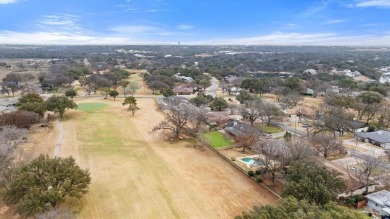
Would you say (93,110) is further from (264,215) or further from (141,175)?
(264,215)

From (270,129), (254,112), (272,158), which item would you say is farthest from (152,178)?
(270,129)

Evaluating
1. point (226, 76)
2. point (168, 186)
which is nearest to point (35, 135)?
point (168, 186)

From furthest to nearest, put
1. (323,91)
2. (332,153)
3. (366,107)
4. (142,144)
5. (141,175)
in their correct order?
(323,91), (366,107), (142,144), (332,153), (141,175)

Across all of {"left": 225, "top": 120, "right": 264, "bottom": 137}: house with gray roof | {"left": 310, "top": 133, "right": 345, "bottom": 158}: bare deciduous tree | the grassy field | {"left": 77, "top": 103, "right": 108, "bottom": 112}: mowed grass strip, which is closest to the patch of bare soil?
the grassy field

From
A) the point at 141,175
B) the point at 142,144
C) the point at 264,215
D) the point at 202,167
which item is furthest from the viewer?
the point at 142,144

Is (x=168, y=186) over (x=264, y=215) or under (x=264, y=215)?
under

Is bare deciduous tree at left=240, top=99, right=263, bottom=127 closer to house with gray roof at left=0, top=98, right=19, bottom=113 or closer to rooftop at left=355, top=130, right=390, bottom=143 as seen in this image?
rooftop at left=355, top=130, right=390, bottom=143
